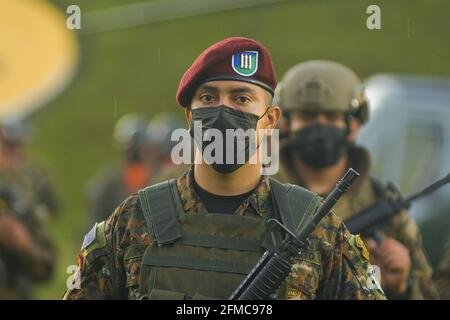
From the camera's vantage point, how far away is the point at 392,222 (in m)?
6.51

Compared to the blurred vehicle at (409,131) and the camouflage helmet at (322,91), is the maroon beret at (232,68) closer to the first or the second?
the camouflage helmet at (322,91)

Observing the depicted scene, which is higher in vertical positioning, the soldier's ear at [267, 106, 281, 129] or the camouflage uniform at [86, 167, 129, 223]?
the soldier's ear at [267, 106, 281, 129]

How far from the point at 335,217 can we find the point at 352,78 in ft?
8.35

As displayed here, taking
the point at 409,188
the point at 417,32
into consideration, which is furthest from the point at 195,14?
the point at 409,188

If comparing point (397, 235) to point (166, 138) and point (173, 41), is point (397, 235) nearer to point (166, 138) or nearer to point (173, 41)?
point (166, 138)

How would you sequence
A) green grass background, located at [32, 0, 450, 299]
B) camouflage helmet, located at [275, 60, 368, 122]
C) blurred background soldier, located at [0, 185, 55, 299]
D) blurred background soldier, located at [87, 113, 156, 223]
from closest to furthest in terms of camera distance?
1. camouflage helmet, located at [275, 60, 368, 122]
2. blurred background soldier, located at [0, 185, 55, 299]
3. blurred background soldier, located at [87, 113, 156, 223]
4. green grass background, located at [32, 0, 450, 299]

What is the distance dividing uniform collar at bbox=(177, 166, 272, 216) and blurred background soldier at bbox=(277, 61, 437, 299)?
1.88m

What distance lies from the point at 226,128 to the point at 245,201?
0.86ft

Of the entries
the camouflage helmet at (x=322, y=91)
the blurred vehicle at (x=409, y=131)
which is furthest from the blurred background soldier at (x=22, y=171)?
the camouflage helmet at (x=322, y=91)

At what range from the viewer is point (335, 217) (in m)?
4.56

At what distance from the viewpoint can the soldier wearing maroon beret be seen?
4.50 meters

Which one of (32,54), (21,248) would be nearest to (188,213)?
(21,248)

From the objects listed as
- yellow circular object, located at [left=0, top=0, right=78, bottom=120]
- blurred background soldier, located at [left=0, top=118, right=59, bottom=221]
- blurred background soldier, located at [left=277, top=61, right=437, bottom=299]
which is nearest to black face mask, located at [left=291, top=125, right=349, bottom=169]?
blurred background soldier, located at [left=277, top=61, right=437, bottom=299]

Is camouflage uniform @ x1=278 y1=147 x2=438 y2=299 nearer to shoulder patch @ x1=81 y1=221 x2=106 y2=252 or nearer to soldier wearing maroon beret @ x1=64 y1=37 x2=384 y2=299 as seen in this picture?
soldier wearing maroon beret @ x1=64 y1=37 x2=384 y2=299
